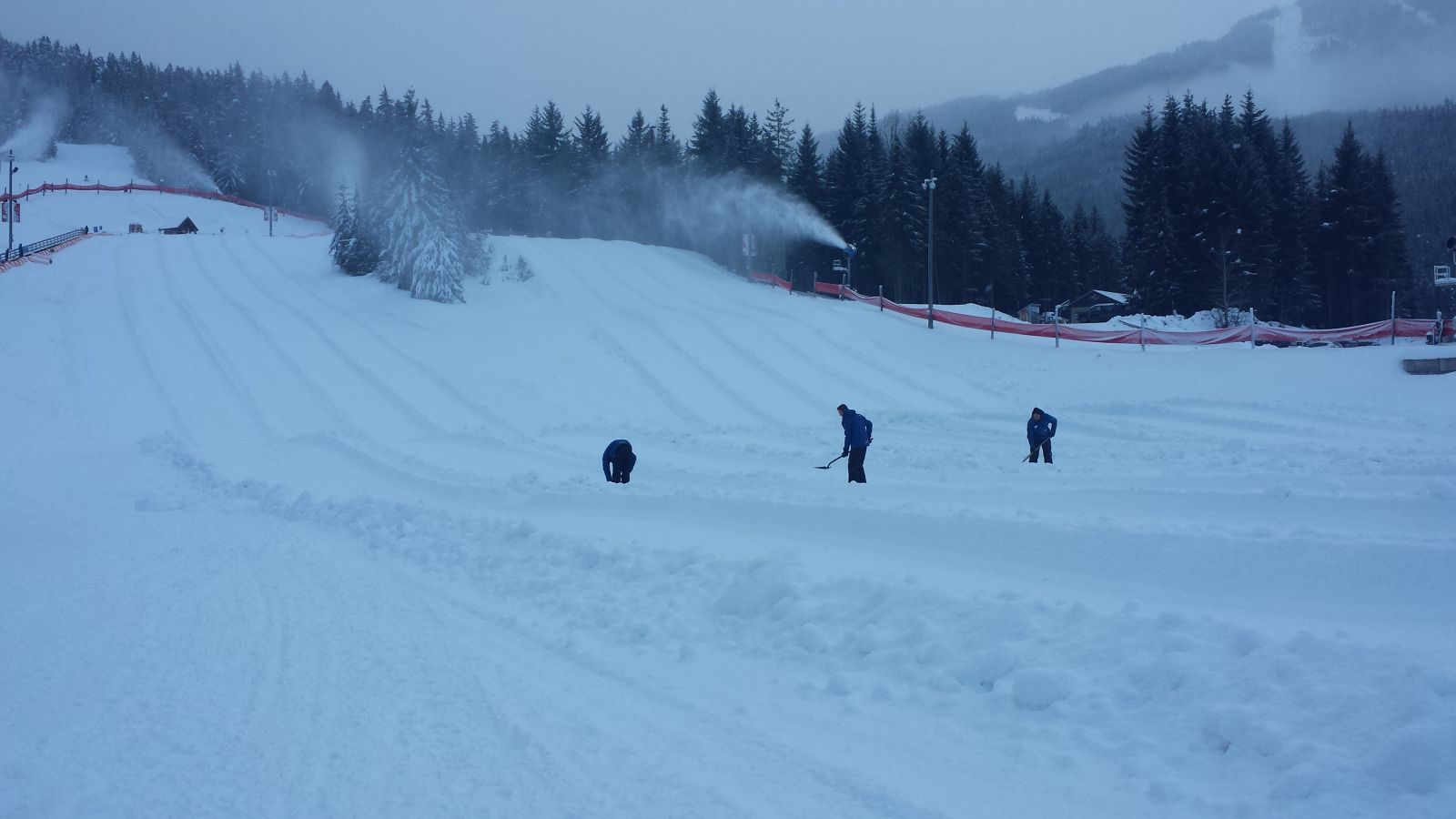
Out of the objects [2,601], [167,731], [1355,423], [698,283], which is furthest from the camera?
[698,283]

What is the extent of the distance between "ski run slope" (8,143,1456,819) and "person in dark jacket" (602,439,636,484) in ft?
2.76

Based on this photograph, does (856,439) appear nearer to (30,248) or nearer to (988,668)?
(988,668)

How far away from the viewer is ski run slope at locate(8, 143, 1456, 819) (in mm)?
4805

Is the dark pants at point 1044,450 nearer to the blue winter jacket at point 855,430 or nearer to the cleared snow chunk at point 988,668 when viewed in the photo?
the blue winter jacket at point 855,430

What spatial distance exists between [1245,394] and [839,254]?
121ft

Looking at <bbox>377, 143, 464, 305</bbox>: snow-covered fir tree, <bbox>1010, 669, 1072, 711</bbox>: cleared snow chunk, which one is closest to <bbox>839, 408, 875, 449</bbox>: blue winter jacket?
<bbox>1010, 669, 1072, 711</bbox>: cleared snow chunk

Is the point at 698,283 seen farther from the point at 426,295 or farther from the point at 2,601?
the point at 2,601

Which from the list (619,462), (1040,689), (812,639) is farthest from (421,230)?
(1040,689)

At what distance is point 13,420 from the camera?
2203cm

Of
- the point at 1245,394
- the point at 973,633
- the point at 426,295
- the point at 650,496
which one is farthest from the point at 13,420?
the point at 1245,394

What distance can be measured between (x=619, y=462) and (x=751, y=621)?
774 cm

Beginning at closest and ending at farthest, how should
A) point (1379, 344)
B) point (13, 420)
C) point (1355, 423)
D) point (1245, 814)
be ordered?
point (1245, 814) < point (1355, 423) < point (13, 420) < point (1379, 344)

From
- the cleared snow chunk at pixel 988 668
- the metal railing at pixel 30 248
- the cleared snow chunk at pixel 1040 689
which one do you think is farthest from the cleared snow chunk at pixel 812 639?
the metal railing at pixel 30 248

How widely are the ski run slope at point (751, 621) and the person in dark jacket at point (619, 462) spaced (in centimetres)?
84
